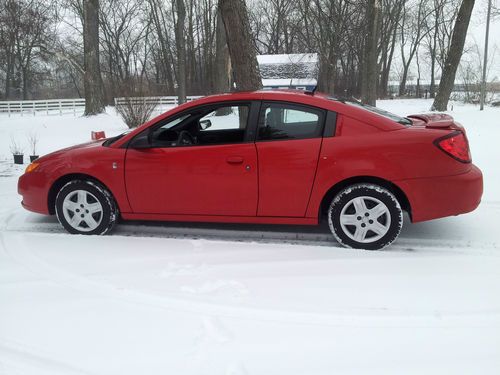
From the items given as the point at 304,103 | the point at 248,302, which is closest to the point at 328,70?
the point at 304,103

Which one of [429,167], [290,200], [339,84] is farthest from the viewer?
[339,84]

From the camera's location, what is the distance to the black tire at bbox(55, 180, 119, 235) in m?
4.46

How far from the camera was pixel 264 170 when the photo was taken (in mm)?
4020

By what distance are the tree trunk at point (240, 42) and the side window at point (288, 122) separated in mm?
3894

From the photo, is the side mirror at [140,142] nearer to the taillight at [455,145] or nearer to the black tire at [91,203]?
the black tire at [91,203]

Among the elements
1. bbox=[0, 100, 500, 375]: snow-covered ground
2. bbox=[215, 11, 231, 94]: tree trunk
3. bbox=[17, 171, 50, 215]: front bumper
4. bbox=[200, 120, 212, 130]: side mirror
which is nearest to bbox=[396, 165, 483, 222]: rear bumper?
bbox=[0, 100, 500, 375]: snow-covered ground

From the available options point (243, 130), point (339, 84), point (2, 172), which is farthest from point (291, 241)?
point (339, 84)

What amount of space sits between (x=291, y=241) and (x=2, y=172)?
20.9 feet

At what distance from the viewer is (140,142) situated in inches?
169

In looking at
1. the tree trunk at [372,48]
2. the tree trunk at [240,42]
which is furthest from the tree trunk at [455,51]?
the tree trunk at [240,42]

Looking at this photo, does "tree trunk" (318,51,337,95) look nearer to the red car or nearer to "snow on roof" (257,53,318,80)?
"snow on roof" (257,53,318,80)

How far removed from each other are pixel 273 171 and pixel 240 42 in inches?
174

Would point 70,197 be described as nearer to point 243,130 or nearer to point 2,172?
point 243,130

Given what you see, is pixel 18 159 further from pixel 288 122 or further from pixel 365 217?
pixel 365 217
